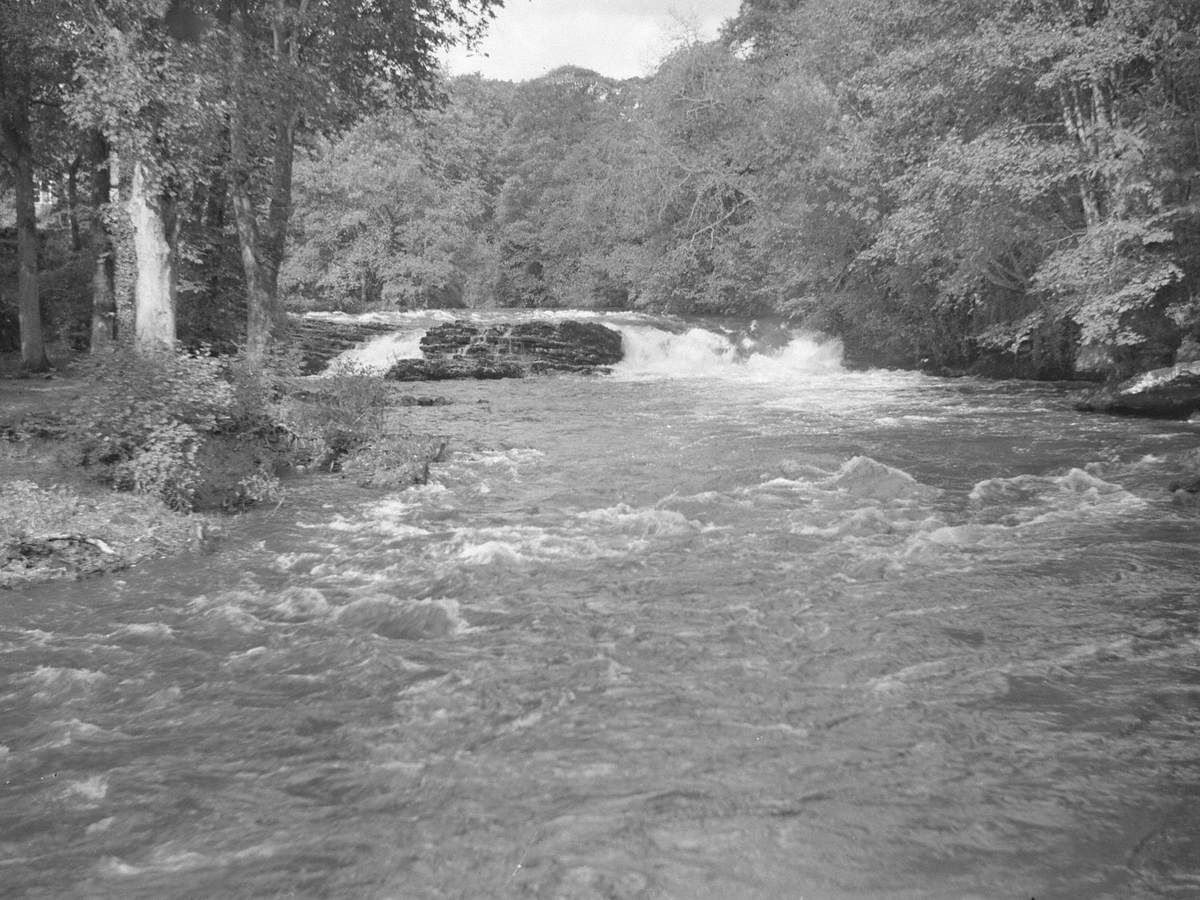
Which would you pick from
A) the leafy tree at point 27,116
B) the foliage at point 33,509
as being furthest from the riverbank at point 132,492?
the leafy tree at point 27,116

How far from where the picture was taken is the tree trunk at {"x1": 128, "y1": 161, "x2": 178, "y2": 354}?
1083cm

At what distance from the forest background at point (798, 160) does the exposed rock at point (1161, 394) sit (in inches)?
32.4

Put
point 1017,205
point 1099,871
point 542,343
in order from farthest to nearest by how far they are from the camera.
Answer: point 542,343, point 1017,205, point 1099,871

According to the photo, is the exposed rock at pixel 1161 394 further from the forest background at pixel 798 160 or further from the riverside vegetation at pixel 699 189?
the riverside vegetation at pixel 699 189

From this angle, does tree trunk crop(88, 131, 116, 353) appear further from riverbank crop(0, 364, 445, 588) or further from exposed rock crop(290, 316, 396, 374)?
exposed rock crop(290, 316, 396, 374)

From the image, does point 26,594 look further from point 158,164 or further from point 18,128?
point 18,128

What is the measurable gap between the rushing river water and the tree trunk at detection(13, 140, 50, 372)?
36.6ft

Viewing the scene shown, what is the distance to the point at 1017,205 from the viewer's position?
58.3 ft

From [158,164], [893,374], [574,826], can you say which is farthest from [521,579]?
[893,374]

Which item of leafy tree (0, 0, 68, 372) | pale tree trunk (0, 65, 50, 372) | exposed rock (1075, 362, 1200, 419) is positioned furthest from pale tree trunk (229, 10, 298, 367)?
exposed rock (1075, 362, 1200, 419)

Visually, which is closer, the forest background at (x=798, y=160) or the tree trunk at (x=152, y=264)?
the tree trunk at (x=152, y=264)

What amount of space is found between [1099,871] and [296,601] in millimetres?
5232

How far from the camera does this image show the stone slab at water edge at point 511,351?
25344 mm

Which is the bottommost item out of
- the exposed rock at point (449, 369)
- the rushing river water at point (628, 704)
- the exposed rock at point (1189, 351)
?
the rushing river water at point (628, 704)
